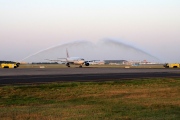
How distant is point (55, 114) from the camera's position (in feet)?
50.9

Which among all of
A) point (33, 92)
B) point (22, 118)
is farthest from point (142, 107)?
point (33, 92)

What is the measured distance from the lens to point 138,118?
1438cm

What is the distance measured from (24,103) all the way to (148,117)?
8.33 metres

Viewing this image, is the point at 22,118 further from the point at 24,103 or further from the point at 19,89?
the point at 19,89


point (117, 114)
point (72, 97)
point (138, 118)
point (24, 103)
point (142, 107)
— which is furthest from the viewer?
point (72, 97)

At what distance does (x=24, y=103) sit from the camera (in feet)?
66.3

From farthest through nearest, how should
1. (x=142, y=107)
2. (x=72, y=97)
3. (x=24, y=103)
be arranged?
(x=72, y=97) → (x=24, y=103) → (x=142, y=107)

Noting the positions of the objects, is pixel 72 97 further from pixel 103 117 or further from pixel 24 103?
pixel 103 117

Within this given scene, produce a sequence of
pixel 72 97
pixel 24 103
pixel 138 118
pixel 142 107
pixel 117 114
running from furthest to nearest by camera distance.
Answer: pixel 72 97
pixel 24 103
pixel 142 107
pixel 117 114
pixel 138 118

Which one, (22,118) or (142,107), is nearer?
(22,118)

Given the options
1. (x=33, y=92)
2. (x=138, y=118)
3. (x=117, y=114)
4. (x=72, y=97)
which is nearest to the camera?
(x=138, y=118)

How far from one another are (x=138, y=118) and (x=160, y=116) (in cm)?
116

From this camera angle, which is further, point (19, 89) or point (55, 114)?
point (19, 89)

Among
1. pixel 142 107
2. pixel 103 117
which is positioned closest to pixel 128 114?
pixel 103 117
